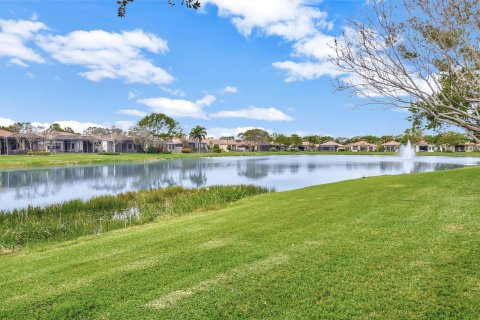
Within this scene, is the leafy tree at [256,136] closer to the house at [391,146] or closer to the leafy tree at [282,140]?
the leafy tree at [282,140]

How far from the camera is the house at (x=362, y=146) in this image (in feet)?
431

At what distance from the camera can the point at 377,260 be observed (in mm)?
5578

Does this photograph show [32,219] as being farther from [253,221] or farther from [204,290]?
[204,290]

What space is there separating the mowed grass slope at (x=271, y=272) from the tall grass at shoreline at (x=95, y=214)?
437cm

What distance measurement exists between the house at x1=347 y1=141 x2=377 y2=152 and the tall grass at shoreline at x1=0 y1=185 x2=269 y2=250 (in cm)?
11949

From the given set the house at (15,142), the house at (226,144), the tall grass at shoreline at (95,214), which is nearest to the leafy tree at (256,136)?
the house at (226,144)

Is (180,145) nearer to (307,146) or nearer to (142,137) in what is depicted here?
(142,137)

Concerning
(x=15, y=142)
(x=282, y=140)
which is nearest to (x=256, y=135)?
(x=282, y=140)

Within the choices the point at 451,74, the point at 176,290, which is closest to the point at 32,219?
the point at 176,290

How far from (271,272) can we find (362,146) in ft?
447

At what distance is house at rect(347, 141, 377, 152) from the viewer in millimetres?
131250

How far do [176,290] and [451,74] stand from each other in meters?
7.01

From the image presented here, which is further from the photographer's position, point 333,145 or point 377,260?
point 333,145

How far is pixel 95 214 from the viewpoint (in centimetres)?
1572
